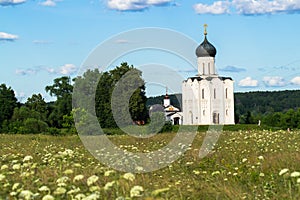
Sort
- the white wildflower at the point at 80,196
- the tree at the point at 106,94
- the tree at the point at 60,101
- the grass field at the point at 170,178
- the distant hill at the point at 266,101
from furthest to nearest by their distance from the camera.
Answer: the distant hill at the point at 266,101
the tree at the point at 60,101
the tree at the point at 106,94
the grass field at the point at 170,178
the white wildflower at the point at 80,196

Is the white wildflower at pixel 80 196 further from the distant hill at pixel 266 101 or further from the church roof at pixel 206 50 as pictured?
the distant hill at pixel 266 101

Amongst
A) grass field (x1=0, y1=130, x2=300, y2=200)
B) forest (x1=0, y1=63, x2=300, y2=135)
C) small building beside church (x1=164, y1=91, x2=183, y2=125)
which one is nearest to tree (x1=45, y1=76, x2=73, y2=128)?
forest (x1=0, y1=63, x2=300, y2=135)

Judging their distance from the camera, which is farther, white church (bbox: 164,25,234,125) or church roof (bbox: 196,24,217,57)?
church roof (bbox: 196,24,217,57)

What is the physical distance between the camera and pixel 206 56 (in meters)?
94.1

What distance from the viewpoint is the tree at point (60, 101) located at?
8156 cm

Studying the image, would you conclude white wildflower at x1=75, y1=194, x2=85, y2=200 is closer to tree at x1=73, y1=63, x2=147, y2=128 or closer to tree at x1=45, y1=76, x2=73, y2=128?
tree at x1=73, y1=63, x2=147, y2=128

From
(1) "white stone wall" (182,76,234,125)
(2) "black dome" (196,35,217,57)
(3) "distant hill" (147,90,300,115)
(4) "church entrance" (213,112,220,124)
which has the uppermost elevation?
(2) "black dome" (196,35,217,57)

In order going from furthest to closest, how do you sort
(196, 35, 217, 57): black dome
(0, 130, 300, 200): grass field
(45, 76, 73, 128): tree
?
(196, 35, 217, 57): black dome < (45, 76, 73, 128): tree < (0, 130, 300, 200): grass field

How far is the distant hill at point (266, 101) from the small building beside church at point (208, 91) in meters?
70.0

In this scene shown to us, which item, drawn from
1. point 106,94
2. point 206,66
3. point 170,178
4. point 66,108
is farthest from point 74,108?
point 170,178

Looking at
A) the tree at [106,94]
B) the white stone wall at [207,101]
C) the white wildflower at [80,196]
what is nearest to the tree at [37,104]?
the tree at [106,94]

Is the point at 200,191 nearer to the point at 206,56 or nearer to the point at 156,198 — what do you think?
the point at 156,198

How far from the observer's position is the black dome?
94.3 metres

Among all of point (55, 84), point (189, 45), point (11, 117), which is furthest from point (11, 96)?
point (189, 45)
